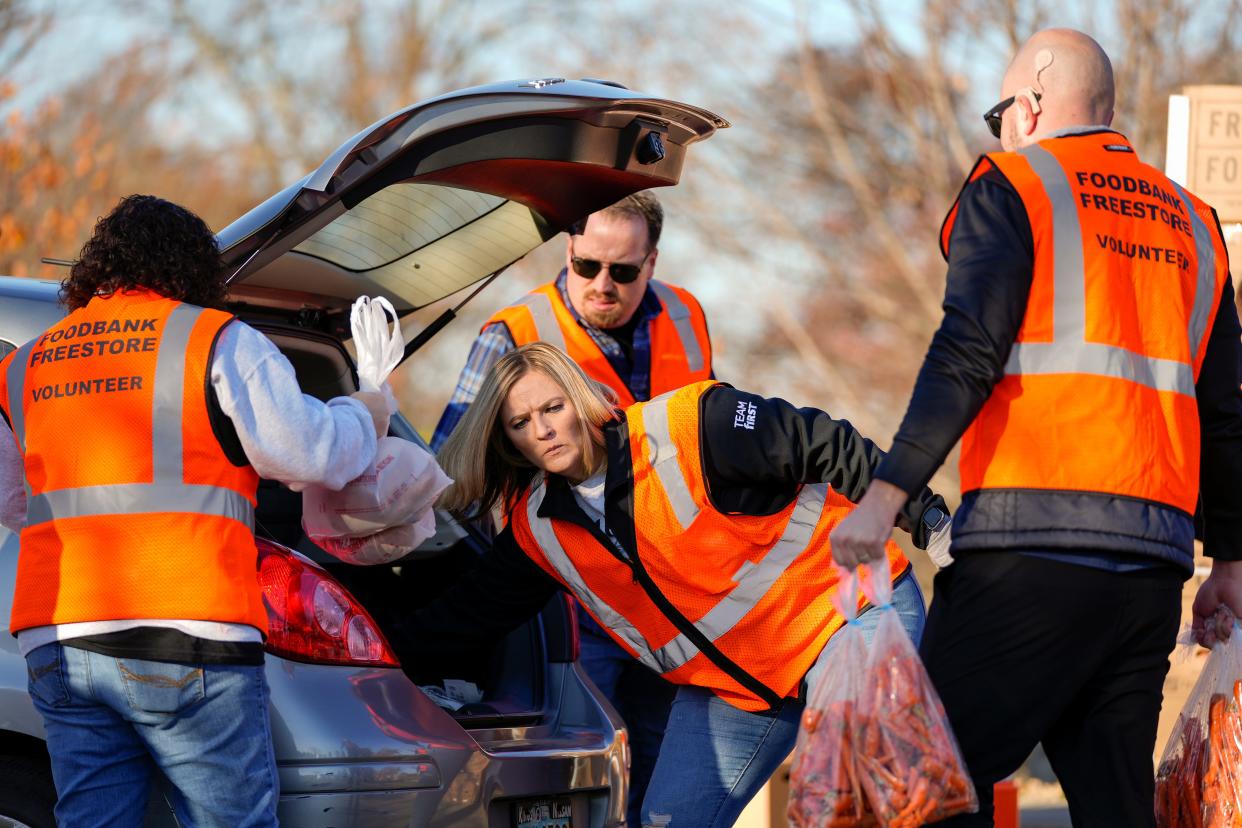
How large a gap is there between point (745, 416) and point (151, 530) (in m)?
1.39

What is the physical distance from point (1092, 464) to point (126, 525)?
5.92 feet

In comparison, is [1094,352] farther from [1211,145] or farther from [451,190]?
[1211,145]

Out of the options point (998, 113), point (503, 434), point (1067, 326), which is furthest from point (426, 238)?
point (1067, 326)

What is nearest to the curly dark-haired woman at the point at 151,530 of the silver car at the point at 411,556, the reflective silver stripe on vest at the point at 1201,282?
the silver car at the point at 411,556

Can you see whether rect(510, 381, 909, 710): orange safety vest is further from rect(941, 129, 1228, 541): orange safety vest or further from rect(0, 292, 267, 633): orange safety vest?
rect(0, 292, 267, 633): orange safety vest

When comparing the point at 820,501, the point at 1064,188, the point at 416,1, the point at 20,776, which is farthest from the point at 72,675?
the point at 416,1

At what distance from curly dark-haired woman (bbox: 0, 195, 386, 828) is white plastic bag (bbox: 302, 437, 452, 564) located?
49 cm

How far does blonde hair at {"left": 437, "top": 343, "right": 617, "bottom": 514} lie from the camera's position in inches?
155

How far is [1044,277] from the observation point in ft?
9.95

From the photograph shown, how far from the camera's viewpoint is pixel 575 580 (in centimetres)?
397

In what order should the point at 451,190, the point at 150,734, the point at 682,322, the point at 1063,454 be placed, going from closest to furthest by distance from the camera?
the point at 1063,454 < the point at 150,734 < the point at 451,190 < the point at 682,322

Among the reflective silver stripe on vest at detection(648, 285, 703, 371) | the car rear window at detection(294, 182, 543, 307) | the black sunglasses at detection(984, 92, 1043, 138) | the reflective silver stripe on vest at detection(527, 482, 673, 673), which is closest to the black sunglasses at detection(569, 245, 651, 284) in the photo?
the reflective silver stripe on vest at detection(648, 285, 703, 371)

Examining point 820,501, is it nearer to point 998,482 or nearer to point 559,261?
point 998,482

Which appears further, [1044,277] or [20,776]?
[20,776]
